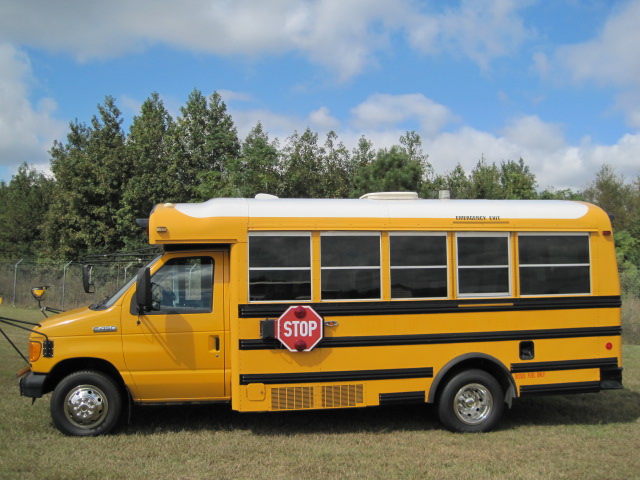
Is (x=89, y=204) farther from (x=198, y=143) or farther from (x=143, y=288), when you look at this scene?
(x=143, y=288)

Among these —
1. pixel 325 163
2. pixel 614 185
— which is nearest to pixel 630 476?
pixel 325 163

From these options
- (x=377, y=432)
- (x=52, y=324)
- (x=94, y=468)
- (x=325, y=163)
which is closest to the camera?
(x=94, y=468)

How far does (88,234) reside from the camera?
96.5 ft

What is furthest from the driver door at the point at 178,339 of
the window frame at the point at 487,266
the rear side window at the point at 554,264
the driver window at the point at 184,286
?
the rear side window at the point at 554,264

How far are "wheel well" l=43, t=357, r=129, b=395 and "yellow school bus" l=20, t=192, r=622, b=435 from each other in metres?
0.02

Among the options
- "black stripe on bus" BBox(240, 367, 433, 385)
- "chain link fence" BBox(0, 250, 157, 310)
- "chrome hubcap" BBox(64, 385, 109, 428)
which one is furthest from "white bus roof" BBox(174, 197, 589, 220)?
"chain link fence" BBox(0, 250, 157, 310)

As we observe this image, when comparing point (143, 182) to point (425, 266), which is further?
point (143, 182)

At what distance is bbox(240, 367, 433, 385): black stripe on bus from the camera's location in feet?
21.3

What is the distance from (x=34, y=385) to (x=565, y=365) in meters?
5.99

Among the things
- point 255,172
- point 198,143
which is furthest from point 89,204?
point 255,172

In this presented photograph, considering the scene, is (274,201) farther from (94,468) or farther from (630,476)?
(630,476)

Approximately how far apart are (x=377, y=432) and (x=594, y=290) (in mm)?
3107

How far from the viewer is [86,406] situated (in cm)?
654

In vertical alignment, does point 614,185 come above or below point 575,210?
above
